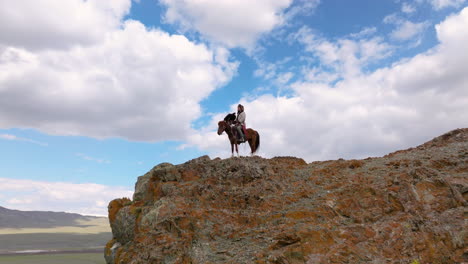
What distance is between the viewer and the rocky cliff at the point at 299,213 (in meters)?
9.96

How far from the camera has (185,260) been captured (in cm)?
1143

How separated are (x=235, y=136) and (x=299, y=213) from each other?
10.3m

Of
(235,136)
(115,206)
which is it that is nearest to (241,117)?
(235,136)

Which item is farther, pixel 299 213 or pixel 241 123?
pixel 241 123

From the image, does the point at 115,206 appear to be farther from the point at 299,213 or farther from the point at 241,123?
the point at 299,213

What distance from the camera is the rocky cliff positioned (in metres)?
9.96

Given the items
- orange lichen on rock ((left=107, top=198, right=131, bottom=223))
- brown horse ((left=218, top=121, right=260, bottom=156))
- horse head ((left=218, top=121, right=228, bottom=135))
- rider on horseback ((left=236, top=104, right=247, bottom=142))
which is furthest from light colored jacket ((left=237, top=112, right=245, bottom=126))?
orange lichen on rock ((left=107, top=198, right=131, bottom=223))

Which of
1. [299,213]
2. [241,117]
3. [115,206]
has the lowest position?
[299,213]

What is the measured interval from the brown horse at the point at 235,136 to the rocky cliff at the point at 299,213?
3.68m

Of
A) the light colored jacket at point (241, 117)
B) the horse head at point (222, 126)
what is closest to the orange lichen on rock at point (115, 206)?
the horse head at point (222, 126)

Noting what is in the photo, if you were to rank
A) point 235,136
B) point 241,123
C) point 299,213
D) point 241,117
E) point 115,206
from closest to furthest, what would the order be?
point 299,213 → point 115,206 → point 235,136 → point 241,117 → point 241,123

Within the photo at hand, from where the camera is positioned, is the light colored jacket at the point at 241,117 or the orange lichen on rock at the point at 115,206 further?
the light colored jacket at the point at 241,117

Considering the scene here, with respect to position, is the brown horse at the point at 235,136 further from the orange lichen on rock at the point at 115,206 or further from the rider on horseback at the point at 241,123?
the orange lichen on rock at the point at 115,206

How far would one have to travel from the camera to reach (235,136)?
21.9 metres
